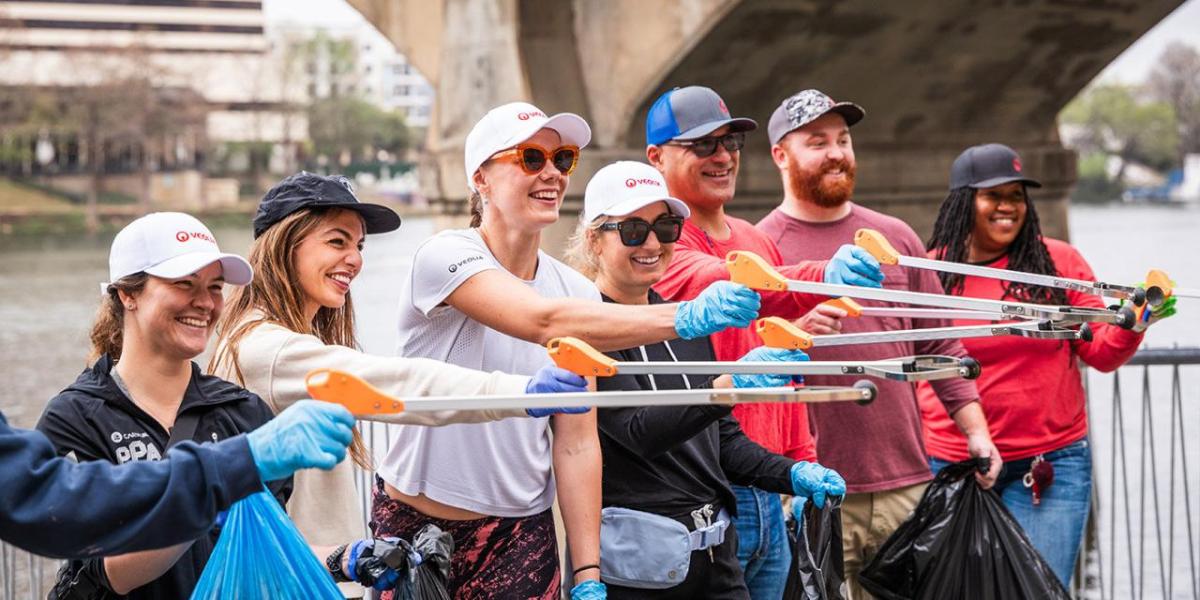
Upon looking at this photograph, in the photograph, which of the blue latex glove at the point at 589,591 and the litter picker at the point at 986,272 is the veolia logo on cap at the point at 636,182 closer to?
the litter picker at the point at 986,272

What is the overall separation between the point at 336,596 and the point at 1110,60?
479 inches

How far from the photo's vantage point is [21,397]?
77.2ft

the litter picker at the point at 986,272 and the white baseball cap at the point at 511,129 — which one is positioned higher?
the white baseball cap at the point at 511,129

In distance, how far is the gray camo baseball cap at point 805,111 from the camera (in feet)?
15.5

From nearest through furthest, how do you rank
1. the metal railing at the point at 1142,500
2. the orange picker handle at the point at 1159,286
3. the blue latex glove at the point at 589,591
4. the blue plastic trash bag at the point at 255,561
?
the blue plastic trash bag at the point at 255,561 → the blue latex glove at the point at 589,591 → the orange picker handle at the point at 1159,286 → the metal railing at the point at 1142,500

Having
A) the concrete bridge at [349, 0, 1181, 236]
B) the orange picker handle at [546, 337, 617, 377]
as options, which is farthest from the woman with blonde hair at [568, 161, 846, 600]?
the concrete bridge at [349, 0, 1181, 236]

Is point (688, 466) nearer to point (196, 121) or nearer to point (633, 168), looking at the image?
point (633, 168)

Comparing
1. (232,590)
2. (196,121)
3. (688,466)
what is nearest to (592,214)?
(688,466)

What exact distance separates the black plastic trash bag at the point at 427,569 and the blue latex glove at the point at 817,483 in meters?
1.00

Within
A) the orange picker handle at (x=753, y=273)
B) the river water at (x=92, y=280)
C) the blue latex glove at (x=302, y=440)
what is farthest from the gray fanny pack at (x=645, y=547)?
the river water at (x=92, y=280)

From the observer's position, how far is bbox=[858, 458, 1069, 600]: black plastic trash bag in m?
4.33

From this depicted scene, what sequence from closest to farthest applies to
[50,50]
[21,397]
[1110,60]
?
1. [1110,60]
2. [21,397]
3. [50,50]

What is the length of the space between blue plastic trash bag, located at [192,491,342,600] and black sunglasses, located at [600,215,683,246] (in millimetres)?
1296

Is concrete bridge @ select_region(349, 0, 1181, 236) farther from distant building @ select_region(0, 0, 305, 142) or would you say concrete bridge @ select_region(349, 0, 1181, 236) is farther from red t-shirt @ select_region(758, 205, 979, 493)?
distant building @ select_region(0, 0, 305, 142)
